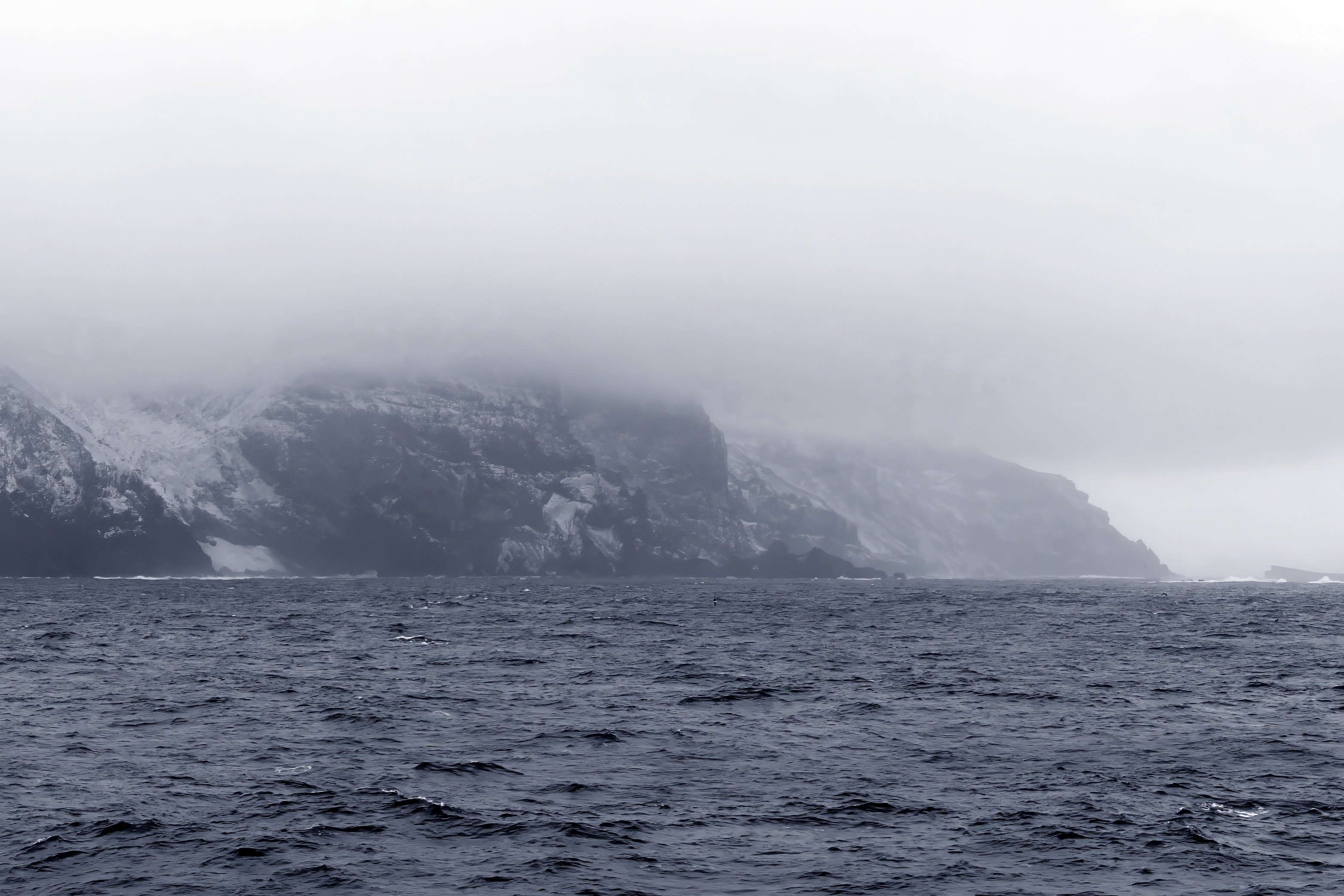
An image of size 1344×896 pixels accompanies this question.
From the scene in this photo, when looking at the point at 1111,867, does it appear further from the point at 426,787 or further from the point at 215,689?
the point at 215,689

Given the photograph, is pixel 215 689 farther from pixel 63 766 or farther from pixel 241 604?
pixel 241 604

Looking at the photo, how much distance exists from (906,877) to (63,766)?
1246 inches

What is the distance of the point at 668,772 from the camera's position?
146 ft

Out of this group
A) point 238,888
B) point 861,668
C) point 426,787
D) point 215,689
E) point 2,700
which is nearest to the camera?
point 238,888

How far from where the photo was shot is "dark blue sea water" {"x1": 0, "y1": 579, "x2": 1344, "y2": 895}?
32375mm

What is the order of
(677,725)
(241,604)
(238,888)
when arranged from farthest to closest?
(241,604) < (677,725) < (238,888)

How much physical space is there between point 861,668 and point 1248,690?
76.4ft

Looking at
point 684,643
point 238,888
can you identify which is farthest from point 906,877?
point 684,643

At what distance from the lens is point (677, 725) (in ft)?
179

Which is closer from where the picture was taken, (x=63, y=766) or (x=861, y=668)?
(x=63, y=766)

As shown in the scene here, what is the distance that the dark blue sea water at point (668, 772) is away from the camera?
106 ft

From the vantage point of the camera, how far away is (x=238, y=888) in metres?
30.8

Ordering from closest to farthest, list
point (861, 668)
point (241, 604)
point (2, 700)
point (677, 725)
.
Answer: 1. point (677, 725)
2. point (2, 700)
3. point (861, 668)
4. point (241, 604)

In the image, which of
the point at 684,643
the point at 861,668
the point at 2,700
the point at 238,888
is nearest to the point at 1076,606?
the point at 684,643
